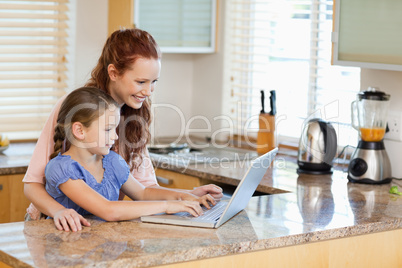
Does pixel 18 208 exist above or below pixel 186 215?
below

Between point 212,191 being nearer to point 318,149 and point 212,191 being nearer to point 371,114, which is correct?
point 318,149

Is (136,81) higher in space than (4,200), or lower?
higher

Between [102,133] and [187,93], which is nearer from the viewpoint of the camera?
[102,133]

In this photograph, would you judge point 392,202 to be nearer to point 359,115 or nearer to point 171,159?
point 359,115

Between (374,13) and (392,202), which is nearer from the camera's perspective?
(392,202)

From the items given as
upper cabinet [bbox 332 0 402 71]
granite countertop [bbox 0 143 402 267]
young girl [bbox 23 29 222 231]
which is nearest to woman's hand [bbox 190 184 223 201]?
young girl [bbox 23 29 222 231]

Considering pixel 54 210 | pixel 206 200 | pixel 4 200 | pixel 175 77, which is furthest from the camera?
pixel 175 77

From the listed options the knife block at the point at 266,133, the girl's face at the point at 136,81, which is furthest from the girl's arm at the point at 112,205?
the knife block at the point at 266,133

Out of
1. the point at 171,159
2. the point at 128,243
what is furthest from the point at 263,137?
the point at 128,243

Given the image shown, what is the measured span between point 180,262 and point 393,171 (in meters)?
1.57

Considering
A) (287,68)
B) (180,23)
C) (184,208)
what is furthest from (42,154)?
(287,68)

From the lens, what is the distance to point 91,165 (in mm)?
2168

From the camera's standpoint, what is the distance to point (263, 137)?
11.5 feet

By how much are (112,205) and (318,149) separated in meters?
1.31
